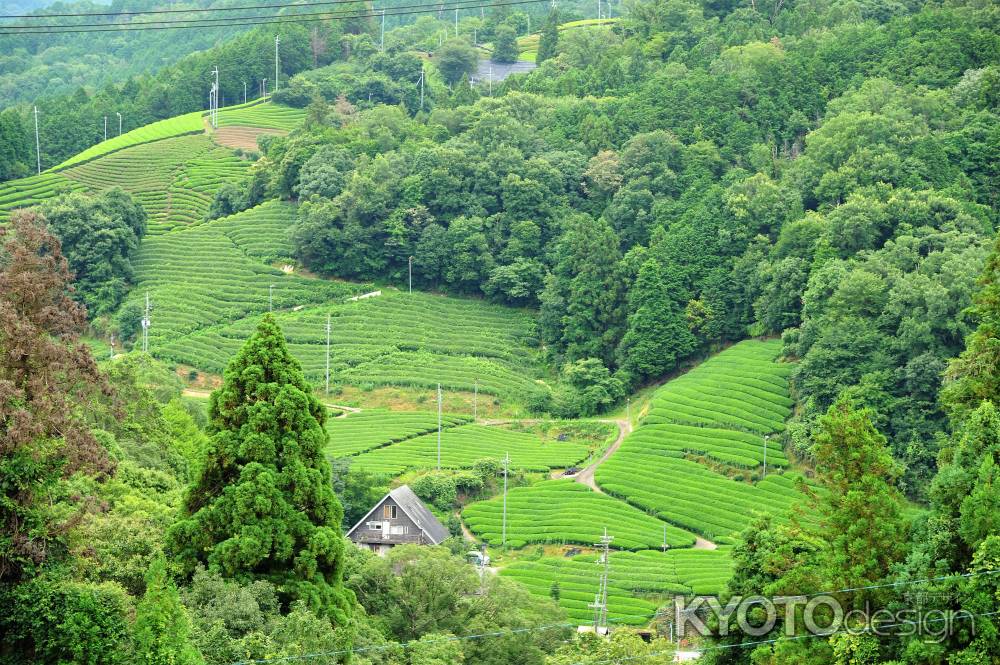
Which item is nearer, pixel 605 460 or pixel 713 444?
pixel 713 444

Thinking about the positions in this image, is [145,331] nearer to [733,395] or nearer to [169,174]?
[169,174]

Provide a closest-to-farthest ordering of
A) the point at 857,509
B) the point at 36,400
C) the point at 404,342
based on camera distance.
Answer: the point at 857,509
the point at 36,400
the point at 404,342

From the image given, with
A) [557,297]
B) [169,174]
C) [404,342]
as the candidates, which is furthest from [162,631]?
[169,174]

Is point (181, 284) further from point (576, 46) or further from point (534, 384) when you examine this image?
point (576, 46)

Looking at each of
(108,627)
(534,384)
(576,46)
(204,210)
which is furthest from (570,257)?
(108,627)

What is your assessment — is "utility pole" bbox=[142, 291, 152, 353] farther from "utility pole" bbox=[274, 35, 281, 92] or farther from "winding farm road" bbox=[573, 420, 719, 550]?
"utility pole" bbox=[274, 35, 281, 92]

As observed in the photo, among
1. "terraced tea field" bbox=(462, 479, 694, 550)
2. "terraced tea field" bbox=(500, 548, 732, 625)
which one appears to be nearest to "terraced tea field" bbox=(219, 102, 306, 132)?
"terraced tea field" bbox=(462, 479, 694, 550)

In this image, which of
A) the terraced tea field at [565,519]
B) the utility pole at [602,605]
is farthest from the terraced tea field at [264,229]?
the utility pole at [602,605]
